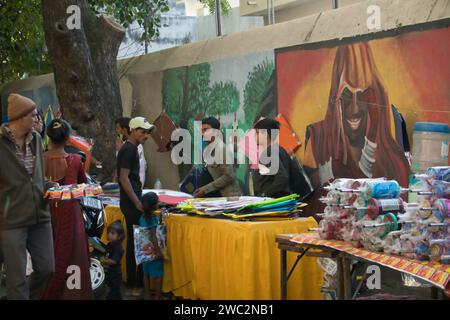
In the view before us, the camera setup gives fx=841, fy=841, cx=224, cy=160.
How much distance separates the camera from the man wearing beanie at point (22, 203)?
21.9 feet

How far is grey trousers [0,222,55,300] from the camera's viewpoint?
665 cm

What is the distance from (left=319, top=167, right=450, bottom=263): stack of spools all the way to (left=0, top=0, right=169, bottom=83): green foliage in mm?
8671

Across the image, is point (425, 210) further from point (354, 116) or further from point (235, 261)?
point (354, 116)

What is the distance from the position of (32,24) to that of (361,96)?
850cm

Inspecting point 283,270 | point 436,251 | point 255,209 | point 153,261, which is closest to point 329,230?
point 283,270

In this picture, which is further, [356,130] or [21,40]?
[21,40]

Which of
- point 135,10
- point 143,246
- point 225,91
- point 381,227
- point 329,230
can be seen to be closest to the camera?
point 381,227

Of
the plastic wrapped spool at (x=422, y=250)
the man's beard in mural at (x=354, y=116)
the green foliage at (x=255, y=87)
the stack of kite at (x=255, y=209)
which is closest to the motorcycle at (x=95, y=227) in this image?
the stack of kite at (x=255, y=209)

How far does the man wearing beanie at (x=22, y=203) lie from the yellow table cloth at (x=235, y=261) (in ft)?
5.48

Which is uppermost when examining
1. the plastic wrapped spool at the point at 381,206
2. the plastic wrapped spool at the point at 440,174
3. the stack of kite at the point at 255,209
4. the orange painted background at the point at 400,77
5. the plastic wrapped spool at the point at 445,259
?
the orange painted background at the point at 400,77

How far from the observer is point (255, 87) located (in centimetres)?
1127

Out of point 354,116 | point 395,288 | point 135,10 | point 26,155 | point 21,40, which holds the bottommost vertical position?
point 395,288

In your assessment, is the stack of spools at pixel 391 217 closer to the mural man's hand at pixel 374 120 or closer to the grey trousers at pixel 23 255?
the grey trousers at pixel 23 255
